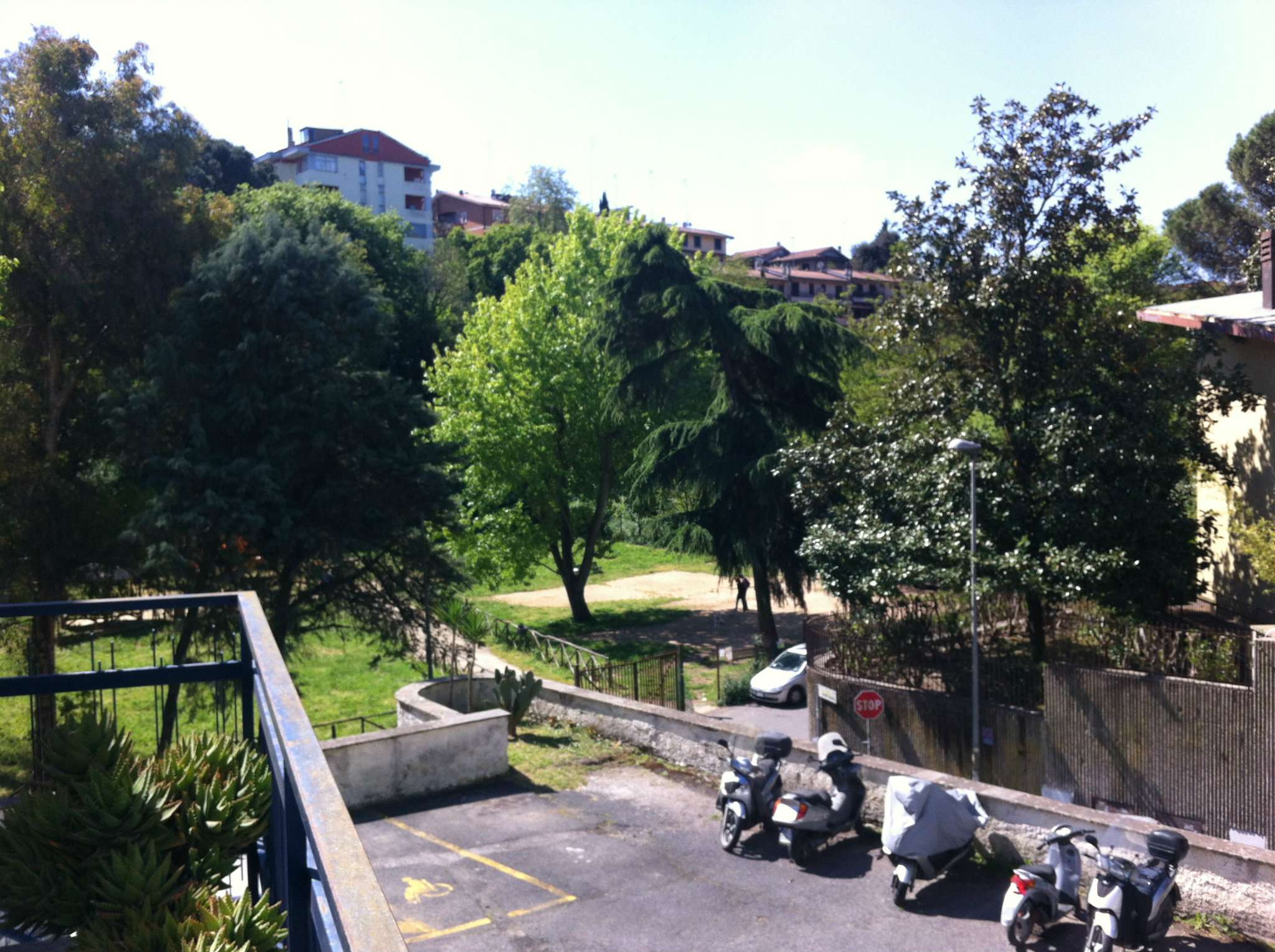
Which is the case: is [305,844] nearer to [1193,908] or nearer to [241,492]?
[1193,908]

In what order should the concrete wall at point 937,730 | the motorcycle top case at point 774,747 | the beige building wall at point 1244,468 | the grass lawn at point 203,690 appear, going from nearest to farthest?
the motorcycle top case at point 774,747
the concrete wall at point 937,730
the grass lawn at point 203,690
the beige building wall at point 1244,468

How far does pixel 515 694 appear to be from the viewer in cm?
1448

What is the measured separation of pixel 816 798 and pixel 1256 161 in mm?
38884

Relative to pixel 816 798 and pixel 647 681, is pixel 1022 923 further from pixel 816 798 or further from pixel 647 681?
pixel 647 681

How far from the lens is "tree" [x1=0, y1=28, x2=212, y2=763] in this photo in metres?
15.6

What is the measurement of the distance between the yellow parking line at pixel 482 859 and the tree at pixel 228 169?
205 ft

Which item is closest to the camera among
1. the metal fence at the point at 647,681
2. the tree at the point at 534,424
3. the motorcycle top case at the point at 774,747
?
the motorcycle top case at the point at 774,747

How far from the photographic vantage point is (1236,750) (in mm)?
12414

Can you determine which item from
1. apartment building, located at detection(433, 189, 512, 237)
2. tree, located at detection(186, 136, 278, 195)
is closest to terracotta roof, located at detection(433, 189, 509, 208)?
apartment building, located at detection(433, 189, 512, 237)

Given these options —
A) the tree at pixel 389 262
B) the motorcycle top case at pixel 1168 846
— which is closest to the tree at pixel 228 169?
the tree at pixel 389 262

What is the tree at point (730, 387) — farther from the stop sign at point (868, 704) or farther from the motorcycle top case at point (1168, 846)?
the motorcycle top case at point (1168, 846)

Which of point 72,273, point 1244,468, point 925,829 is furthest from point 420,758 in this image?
point 1244,468

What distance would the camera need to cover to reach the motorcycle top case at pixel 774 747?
1080 cm

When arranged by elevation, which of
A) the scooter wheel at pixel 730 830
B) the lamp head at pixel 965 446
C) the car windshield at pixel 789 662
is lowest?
the car windshield at pixel 789 662
